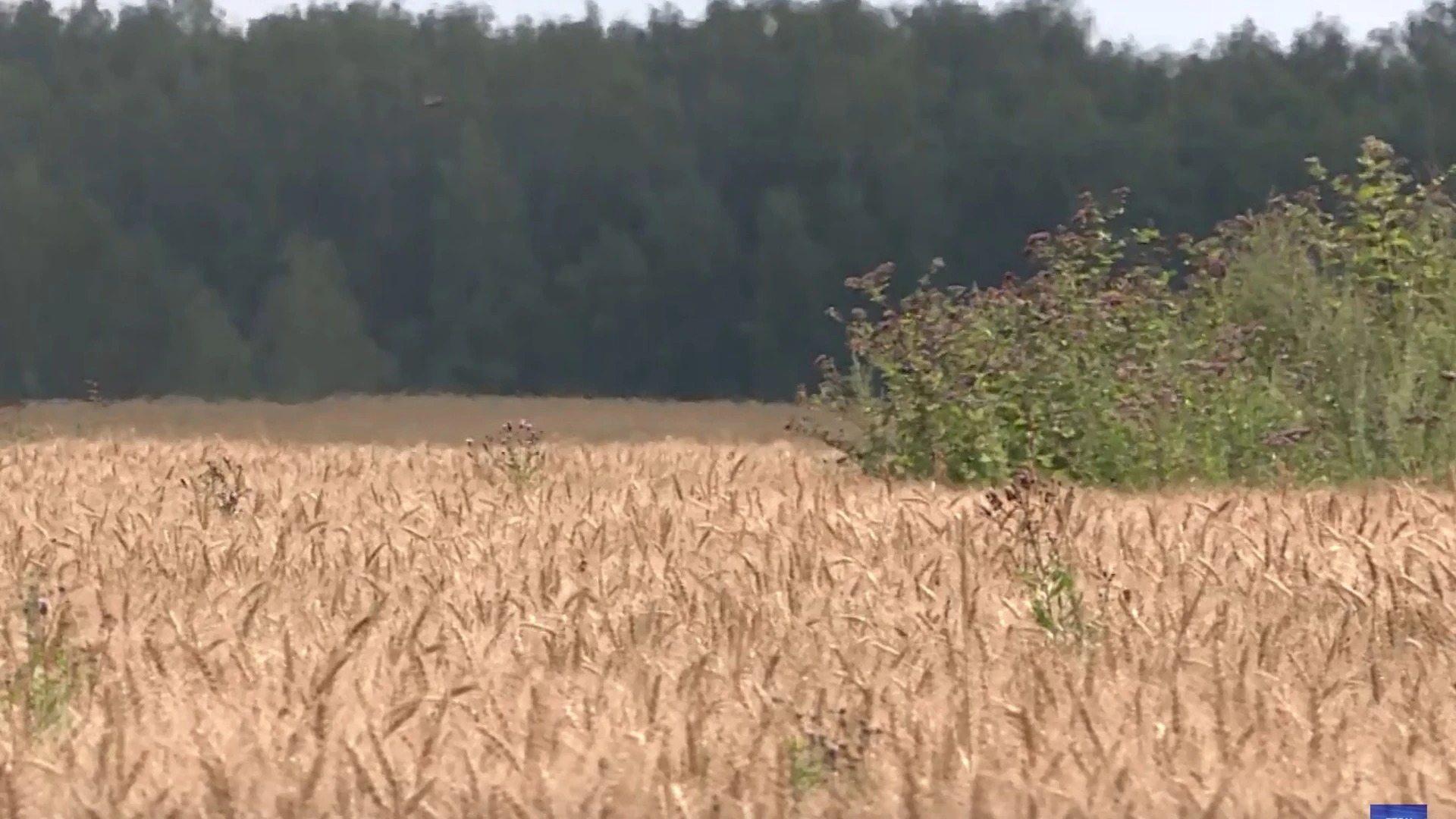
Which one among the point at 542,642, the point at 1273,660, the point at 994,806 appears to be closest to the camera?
the point at 994,806

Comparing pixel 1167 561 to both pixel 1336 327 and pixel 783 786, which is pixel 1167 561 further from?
pixel 1336 327

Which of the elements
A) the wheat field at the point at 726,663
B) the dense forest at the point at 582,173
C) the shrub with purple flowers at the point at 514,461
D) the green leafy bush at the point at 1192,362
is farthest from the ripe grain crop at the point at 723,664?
the dense forest at the point at 582,173

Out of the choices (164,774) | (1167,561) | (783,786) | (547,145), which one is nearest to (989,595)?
(1167,561)

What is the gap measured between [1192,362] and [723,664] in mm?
5734

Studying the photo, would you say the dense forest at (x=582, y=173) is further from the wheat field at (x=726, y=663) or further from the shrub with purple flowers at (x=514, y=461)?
the wheat field at (x=726, y=663)

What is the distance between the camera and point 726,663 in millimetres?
3680

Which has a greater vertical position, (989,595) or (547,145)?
(547,145)

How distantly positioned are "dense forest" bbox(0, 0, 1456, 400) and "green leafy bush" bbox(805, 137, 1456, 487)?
12.5 m

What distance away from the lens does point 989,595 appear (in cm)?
471

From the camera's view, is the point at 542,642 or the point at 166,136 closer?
the point at 542,642

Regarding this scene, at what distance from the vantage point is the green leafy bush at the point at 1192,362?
8.95m

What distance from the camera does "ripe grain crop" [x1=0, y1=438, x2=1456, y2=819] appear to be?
114 inches

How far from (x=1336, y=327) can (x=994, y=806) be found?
7.31 metres

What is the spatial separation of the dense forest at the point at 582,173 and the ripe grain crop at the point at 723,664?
1691 cm
